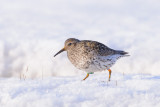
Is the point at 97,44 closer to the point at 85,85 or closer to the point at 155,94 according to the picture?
the point at 85,85

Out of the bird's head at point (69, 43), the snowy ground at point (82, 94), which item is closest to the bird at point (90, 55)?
the bird's head at point (69, 43)

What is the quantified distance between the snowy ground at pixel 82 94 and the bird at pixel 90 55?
86cm

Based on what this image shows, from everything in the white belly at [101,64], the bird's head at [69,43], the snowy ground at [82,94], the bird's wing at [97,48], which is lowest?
the snowy ground at [82,94]

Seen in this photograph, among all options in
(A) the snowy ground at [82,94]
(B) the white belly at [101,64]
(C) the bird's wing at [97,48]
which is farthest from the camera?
(C) the bird's wing at [97,48]

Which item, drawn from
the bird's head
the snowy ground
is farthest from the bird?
the snowy ground

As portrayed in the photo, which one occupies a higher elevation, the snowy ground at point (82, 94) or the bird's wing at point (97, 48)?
the bird's wing at point (97, 48)

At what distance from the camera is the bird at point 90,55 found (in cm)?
996

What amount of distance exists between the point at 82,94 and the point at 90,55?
7.59 feet

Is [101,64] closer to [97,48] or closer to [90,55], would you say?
[90,55]

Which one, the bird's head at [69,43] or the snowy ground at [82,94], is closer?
the snowy ground at [82,94]

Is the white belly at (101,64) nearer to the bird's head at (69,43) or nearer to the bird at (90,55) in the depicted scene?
the bird at (90,55)

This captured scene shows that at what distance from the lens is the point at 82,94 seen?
7895mm

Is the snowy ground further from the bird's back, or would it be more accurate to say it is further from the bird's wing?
the bird's wing

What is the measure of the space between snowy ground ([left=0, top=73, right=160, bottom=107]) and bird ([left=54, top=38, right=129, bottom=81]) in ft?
2.83
